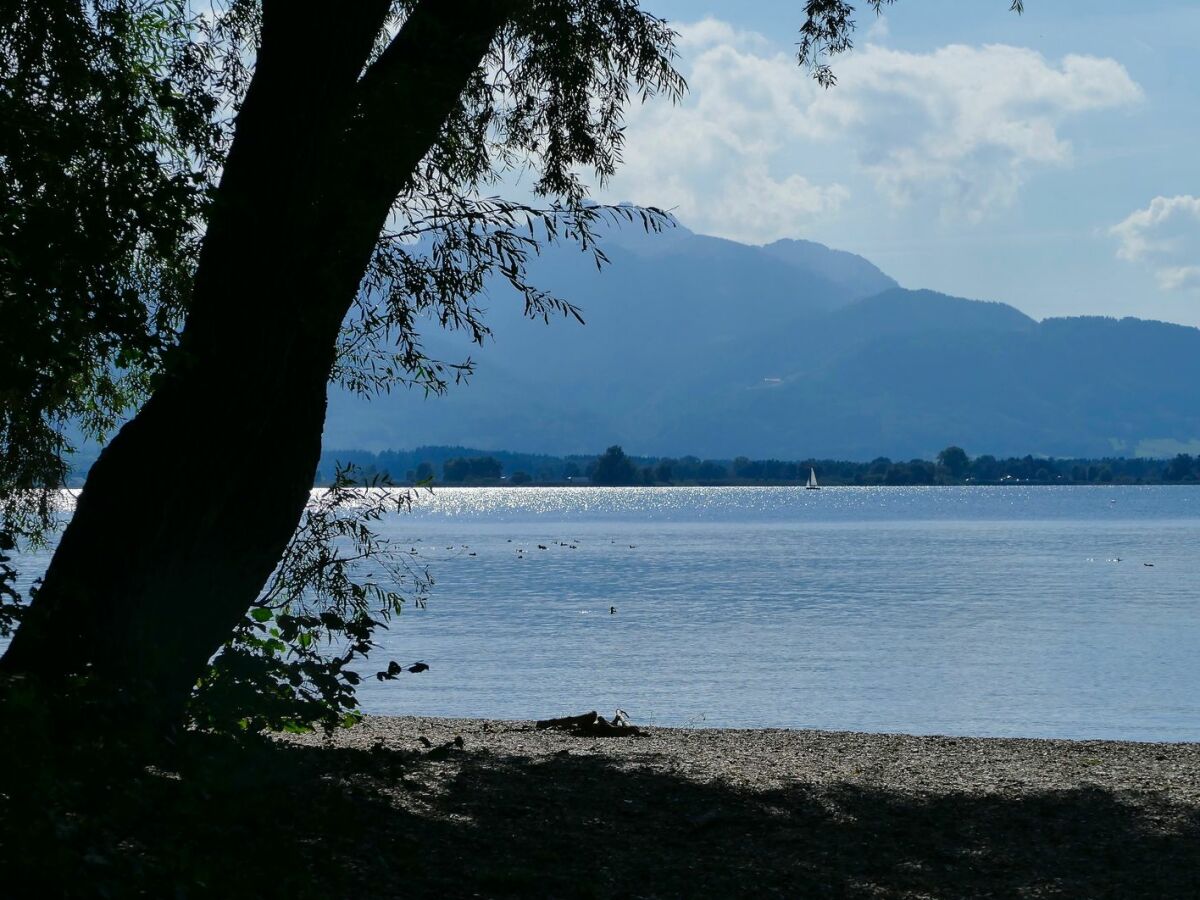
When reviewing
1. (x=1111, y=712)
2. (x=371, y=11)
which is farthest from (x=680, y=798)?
(x=1111, y=712)

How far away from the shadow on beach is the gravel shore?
17 mm

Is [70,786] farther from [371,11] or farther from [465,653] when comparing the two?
[465,653]

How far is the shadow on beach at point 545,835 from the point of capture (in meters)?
5.10

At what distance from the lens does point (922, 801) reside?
8.14 m

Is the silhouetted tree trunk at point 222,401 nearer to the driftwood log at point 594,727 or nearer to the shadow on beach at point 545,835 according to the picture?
the shadow on beach at point 545,835

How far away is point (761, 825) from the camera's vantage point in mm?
7309

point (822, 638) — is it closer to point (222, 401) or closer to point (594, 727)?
point (594, 727)

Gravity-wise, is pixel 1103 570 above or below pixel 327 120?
below

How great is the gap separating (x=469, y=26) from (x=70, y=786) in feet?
17.4

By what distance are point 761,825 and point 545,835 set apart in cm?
129

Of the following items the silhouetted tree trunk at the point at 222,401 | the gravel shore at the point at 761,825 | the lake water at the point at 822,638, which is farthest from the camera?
the lake water at the point at 822,638

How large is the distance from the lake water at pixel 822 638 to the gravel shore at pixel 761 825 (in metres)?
9.85

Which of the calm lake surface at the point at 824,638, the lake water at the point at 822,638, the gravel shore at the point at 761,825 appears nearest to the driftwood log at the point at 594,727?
the gravel shore at the point at 761,825

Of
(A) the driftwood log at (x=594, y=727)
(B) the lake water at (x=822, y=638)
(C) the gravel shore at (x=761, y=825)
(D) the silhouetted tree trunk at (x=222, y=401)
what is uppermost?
(D) the silhouetted tree trunk at (x=222, y=401)
